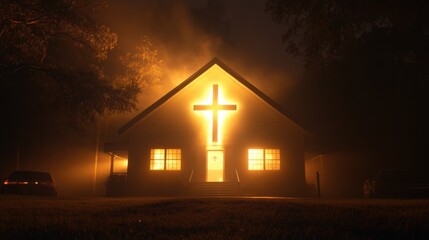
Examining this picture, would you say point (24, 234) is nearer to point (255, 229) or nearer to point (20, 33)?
point (255, 229)

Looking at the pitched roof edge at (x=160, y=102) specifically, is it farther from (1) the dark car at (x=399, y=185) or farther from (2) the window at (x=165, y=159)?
(1) the dark car at (x=399, y=185)

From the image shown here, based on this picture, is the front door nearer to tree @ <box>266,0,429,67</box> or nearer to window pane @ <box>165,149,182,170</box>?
window pane @ <box>165,149,182,170</box>

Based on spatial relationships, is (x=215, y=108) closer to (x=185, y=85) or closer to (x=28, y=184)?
(x=185, y=85)

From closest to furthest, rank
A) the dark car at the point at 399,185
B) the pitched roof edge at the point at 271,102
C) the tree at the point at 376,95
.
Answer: the dark car at the point at 399,185
the pitched roof edge at the point at 271,102
the tree at the point at 376,95

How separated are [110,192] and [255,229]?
20.3 metres

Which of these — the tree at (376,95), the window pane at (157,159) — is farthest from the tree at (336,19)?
the window pane at (157,159)

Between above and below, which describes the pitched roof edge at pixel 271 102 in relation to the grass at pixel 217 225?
above

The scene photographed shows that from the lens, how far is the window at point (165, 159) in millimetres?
24406

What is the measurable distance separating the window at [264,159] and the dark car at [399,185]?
513 cm

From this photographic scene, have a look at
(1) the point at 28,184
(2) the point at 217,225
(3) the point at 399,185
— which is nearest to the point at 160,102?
(1) the point at 28,184

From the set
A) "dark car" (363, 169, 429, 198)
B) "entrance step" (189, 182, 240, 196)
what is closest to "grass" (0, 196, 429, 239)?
"dark car" (363, 169, 429, 198)

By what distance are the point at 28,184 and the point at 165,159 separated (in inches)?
289

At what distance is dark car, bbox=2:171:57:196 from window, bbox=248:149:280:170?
10.5m

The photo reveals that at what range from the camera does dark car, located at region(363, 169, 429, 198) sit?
21203 millimetres
